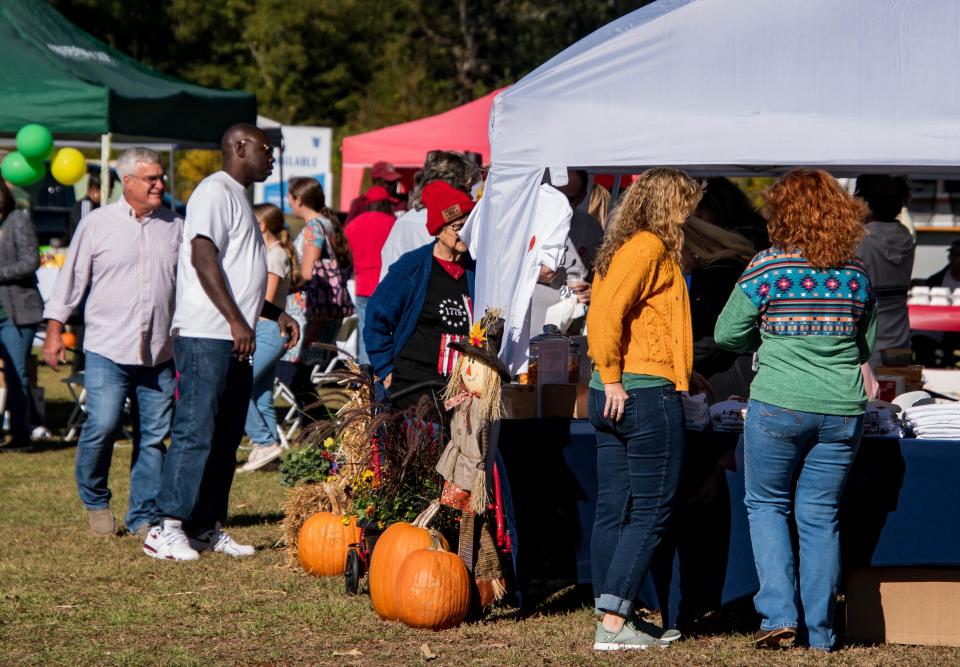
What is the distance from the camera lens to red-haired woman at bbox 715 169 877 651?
476cm

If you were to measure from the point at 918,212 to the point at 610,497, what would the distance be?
48.4 feet

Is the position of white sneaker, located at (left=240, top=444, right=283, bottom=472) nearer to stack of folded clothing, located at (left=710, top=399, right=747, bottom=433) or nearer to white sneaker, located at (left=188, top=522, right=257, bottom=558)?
white sneaker, located at (left=188, top=522, right=257, bottom=558)

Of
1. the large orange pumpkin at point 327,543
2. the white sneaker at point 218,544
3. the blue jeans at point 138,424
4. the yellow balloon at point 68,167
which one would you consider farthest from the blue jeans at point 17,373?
the large orange pumpkin at point 327,543

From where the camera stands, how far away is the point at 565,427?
5.42m

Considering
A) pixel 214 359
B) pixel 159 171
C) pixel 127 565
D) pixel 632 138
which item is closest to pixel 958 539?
pixel 632 138

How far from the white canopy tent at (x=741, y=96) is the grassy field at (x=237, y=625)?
1275 mm

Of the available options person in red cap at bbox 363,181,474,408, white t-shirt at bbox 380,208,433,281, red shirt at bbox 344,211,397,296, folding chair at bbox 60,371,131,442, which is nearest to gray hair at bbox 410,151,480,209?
white t-shirt at bbox 380,208,433,281

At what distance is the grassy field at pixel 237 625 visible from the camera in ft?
16.1

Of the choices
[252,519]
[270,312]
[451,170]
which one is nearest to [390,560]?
[270,312]

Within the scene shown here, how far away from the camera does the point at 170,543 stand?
6.42 meters

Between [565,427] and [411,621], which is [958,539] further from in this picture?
[411,621]

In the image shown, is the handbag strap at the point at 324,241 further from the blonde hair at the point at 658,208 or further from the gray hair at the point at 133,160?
the blonde hair at the point at 658,208

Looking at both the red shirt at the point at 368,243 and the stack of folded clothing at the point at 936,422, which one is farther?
the red shirt at the point at 368,243

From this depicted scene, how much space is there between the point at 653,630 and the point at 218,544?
2510 mm
